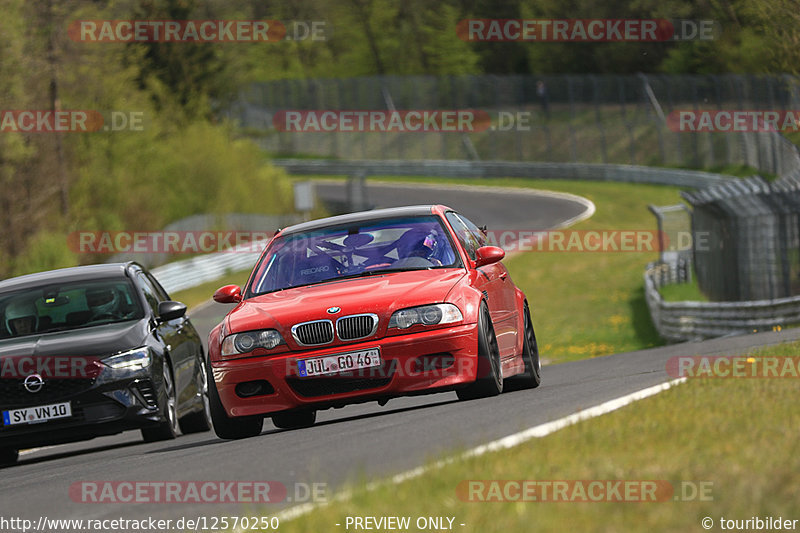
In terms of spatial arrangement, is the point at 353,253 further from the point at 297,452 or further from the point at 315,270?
the point at 297,452

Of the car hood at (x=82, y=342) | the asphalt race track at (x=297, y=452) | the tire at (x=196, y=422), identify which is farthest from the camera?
the tire at (x=196, y=422)

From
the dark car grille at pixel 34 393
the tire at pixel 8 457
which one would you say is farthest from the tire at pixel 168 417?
the tire at pixel 8 457

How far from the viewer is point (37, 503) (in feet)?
25.1

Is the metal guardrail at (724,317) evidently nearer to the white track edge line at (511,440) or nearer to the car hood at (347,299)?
the car hood at (347,299)

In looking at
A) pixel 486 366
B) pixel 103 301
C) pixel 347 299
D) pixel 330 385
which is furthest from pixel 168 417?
pixel 486 366

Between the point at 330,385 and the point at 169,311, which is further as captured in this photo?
the point at 169,311

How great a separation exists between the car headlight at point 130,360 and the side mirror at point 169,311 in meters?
0.67

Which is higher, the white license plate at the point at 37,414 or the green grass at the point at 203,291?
the white license plate at the point at 37,414

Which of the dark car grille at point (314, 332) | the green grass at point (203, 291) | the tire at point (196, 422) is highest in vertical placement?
the dark car grille at point (314, 332)

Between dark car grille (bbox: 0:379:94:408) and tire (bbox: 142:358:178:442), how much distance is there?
780 millimetres

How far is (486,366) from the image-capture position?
9.90 metres

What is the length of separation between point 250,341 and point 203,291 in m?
32.5

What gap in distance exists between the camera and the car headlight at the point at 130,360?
36.8ft

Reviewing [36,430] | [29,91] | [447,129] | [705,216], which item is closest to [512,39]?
[447,129]
